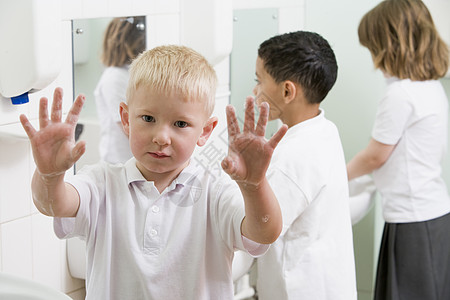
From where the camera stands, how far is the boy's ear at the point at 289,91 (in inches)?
64.3

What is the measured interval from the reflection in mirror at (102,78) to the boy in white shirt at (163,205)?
454mm

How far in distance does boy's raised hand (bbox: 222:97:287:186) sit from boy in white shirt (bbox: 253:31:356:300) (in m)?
0.57

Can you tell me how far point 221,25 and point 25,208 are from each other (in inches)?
28.9

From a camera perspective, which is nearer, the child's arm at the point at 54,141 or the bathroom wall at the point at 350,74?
the child's arm at the point at 54,141

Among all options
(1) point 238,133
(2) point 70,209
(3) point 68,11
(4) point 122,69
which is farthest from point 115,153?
(1) point 238,133

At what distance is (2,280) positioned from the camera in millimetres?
984

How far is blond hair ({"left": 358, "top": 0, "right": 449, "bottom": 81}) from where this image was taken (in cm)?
221

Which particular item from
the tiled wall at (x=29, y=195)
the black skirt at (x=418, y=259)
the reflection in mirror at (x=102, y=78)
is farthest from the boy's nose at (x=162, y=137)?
→ the black skirt at (x=418, y=259)

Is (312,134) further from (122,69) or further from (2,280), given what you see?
(2,280)

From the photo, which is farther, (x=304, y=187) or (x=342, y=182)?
(x=342, y=182)

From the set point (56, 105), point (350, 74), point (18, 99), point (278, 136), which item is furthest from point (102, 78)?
point (350, 74)

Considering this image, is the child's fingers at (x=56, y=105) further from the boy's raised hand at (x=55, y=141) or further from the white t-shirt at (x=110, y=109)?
the white t-shirt at (x=110, y=109)

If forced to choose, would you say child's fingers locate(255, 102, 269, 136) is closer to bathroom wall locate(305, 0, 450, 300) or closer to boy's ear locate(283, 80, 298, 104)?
boy's ear locate(283, 80, 298, 104)

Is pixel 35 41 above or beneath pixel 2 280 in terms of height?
above
